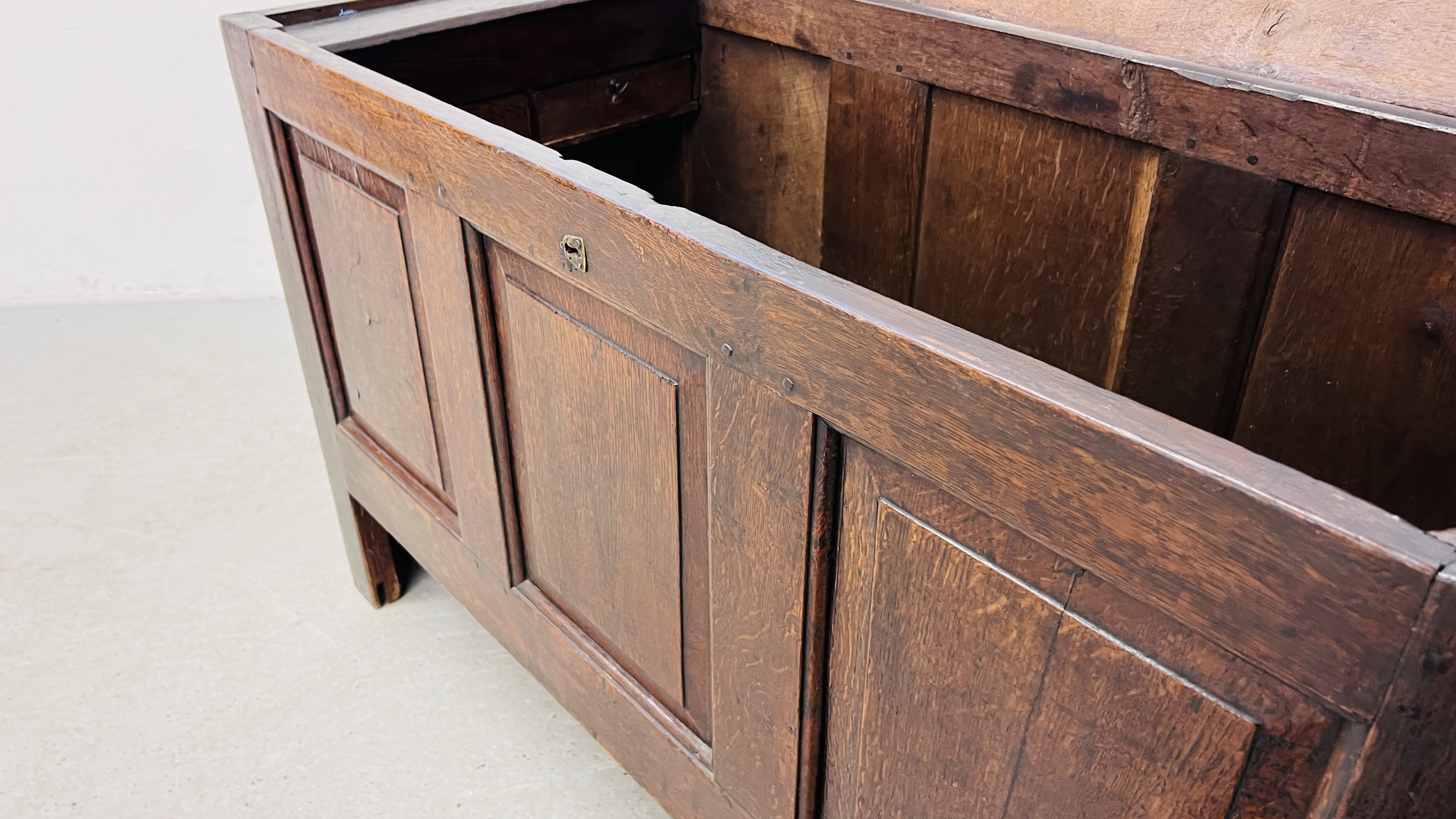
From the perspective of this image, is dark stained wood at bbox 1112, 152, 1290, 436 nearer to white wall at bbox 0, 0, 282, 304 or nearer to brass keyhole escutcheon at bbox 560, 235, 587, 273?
brass keyhole escutcheon at bbox 560, 235, 587, 273

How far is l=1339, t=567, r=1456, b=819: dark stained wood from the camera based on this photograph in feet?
1.66

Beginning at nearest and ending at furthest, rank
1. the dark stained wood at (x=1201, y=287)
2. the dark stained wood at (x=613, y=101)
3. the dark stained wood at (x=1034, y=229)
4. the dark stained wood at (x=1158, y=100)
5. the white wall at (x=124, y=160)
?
the dark stained wood at (x=1158, y=100) → the dark stained wood at (x=1201, y=287) → the dark stained wood at (x=1034, y=229) → the dark stained wood at (x=613, y=101) → the white wall at (x=124, y=160)

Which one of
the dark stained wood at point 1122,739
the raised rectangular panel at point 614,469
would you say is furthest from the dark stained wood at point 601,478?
the dark stained wood at point 1122,739

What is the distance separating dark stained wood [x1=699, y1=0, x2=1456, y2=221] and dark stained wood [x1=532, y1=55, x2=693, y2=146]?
0.53 feet

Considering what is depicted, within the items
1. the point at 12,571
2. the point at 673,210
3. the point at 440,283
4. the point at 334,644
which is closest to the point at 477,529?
the point at 440,283

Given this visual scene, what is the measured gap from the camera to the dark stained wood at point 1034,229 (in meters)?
1.35

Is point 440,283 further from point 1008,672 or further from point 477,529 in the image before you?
point 1008,672

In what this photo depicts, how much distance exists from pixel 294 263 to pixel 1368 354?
1.37m

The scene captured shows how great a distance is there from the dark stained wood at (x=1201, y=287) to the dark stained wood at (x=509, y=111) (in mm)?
882

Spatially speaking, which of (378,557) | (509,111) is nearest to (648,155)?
(509,111)

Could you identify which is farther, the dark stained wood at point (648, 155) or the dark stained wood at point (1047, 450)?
the dark stained wood at point (648, 155)

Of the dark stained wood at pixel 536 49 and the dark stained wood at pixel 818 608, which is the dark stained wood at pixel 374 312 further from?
the dark stained wood at pixel 818 608

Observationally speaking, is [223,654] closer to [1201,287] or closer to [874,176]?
[874,176]

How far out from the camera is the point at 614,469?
107 cm
